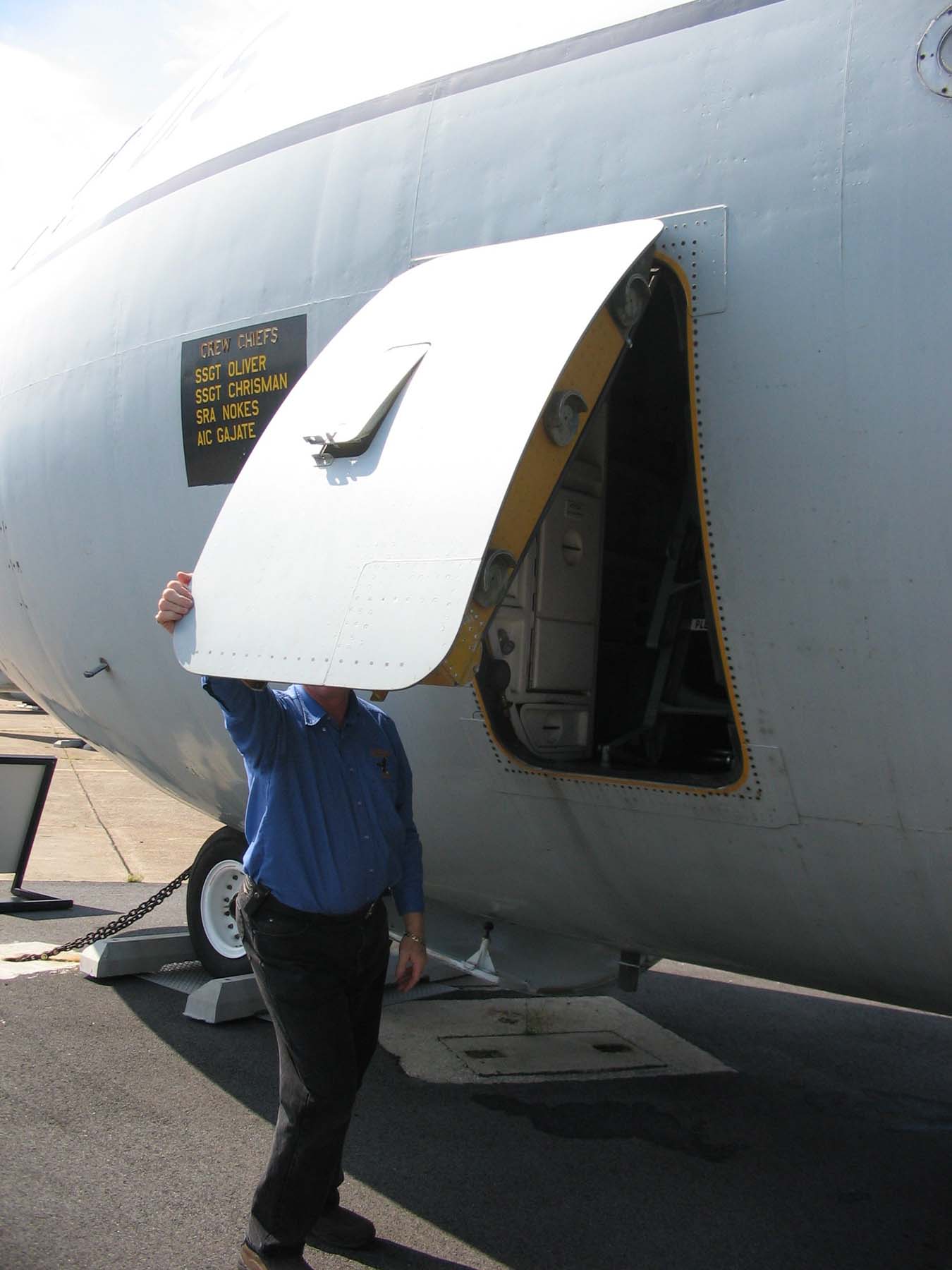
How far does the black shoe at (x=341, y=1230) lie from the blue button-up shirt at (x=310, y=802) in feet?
3.29

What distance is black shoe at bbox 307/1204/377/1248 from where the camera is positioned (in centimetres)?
339

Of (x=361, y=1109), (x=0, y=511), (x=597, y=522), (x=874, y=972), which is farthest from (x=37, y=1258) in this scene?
(x=0, y=511)

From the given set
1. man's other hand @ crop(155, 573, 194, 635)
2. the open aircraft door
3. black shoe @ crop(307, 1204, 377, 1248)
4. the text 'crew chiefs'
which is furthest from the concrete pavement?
the open aircraft door

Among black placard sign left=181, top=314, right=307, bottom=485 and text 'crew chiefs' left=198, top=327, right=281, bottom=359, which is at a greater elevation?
text 'crew chiefs' left=198, top=327, right=281, bottom=359

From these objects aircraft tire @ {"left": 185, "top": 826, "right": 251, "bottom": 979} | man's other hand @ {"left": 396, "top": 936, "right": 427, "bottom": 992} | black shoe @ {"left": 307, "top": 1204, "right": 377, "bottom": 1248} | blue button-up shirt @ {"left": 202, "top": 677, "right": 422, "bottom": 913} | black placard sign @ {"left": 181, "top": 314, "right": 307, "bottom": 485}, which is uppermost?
black placard sign @ {"left": 181, "top": 314, "right": 307, "bottom": 485}

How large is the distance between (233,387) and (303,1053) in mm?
2443

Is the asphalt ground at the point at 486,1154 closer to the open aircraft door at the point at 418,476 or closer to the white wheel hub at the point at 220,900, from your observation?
the white wheel hub at the point at 220,900

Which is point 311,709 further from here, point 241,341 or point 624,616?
point 241,341

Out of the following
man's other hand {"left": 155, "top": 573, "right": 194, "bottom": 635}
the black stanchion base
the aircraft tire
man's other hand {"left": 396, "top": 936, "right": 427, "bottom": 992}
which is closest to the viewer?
man's other hand {"left": 155, "top": 573, "right": 194, "bottom": 635}

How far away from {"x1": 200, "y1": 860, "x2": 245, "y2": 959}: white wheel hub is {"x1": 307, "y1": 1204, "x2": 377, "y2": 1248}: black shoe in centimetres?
264

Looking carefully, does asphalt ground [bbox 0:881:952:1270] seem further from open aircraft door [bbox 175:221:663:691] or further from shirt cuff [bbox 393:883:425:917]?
open aircraft door [bbox 175:221:663:691]

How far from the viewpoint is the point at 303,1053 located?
122 inches

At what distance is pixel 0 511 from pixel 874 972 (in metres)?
4.56

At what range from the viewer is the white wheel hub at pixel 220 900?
19.5 ft
